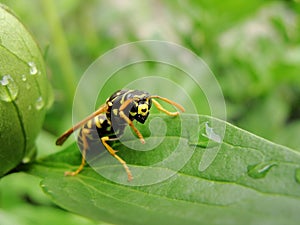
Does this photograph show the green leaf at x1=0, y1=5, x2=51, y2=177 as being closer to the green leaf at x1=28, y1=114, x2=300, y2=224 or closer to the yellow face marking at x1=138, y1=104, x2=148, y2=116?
the green leaf at x1=28, y1=114, x2=300, y2=224

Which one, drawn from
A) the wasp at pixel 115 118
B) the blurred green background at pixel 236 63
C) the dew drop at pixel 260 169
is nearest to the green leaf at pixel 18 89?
the wasp at pixel 115 118

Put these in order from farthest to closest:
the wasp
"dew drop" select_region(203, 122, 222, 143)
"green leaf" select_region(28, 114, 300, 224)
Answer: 1. the wasp
2. "dew drop" select_region(203, 122, 222, 143)
3. "green leaf" select_region(28, 114, 300, 224)

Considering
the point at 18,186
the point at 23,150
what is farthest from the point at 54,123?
the point at 23,150

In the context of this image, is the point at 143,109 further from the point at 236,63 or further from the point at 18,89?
the point at 236,63

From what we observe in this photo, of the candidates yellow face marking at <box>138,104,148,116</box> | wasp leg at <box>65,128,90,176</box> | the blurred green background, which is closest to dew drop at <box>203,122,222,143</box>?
yellow face marking at <box>138,104,148,116</box>

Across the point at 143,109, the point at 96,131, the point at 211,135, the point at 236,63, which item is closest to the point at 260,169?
the point at 211,135

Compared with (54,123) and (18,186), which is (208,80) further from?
(18,186)
